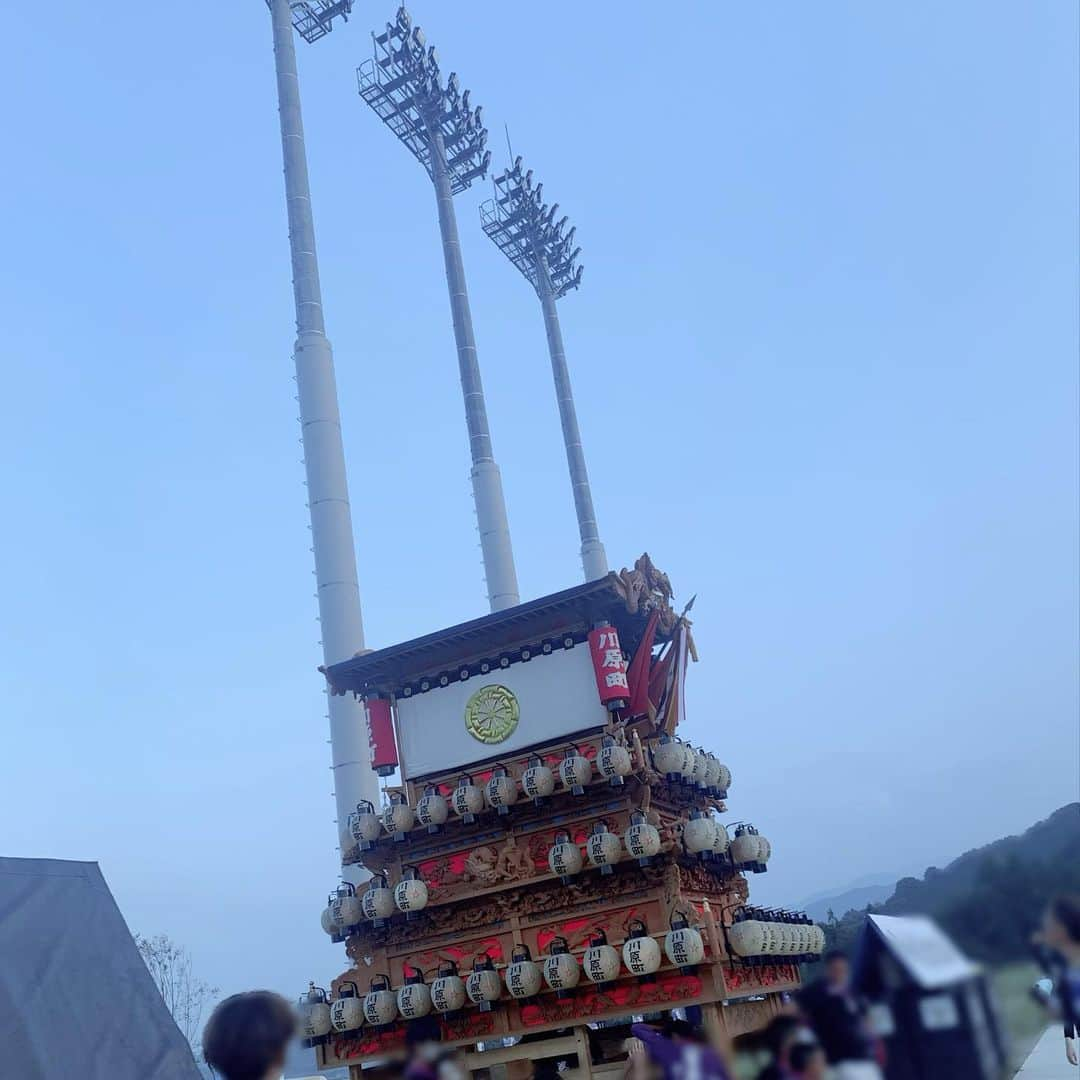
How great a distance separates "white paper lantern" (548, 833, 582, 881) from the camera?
2352 centimetres

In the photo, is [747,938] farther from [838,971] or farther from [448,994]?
[838,971]

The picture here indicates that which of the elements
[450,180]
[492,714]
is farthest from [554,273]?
[492,714]

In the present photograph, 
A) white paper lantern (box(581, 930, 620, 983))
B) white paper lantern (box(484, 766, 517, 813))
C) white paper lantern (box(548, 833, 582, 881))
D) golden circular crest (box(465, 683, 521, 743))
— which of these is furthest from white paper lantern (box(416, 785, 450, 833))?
white paper lantern (box(581, 930, 620, 983))

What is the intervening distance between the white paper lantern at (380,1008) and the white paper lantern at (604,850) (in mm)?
5668

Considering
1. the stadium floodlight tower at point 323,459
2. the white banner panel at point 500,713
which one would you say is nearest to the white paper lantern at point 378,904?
the white banner panel at point 500,713

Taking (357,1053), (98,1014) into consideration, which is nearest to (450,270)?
(357,1053)

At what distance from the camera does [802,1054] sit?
4762 millimetres

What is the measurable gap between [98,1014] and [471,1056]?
32.9 feet

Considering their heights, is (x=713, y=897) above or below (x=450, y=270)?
below

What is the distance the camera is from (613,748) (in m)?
24.1

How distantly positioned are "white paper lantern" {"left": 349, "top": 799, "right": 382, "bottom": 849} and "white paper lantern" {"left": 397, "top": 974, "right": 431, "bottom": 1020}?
148 inches

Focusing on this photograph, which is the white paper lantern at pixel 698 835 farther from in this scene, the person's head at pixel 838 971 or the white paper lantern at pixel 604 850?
the person's head at pixel 838 971

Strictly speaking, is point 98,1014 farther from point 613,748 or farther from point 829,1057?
point 829,1057

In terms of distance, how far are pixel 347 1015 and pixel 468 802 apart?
543cm
